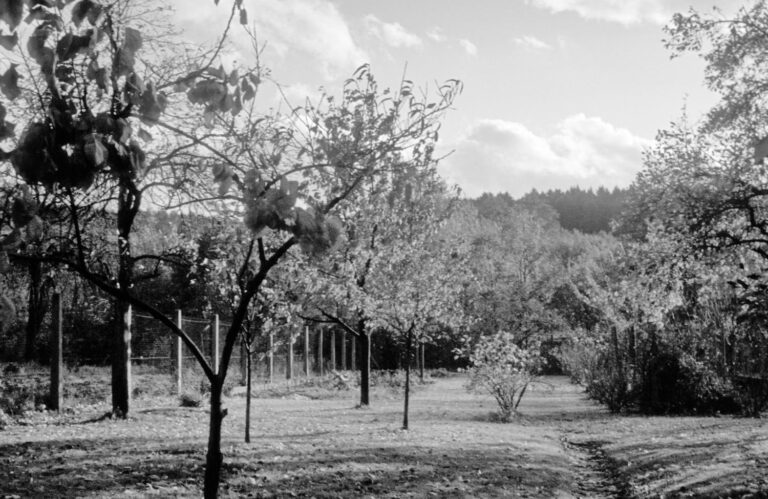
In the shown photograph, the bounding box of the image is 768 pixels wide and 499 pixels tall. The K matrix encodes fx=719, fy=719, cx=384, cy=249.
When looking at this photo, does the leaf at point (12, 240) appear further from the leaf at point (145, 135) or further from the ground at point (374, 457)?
the ground at point (374, 457)

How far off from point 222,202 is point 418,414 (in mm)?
11530

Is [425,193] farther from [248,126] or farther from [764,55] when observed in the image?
[248,126]

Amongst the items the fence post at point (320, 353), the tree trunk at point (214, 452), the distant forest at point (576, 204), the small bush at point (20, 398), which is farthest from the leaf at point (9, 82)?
the distant forest at point (576, 204)

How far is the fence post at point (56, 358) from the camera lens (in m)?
13.9

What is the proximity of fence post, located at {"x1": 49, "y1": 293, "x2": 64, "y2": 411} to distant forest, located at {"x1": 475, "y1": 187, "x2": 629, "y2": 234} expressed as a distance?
12114 centimetres

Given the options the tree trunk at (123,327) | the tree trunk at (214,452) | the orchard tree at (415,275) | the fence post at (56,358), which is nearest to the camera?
the tree trunk at (214,452)

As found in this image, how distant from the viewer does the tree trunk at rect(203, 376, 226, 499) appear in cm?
538

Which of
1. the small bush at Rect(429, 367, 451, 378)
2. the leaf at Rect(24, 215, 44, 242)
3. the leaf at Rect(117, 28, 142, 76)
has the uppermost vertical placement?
the leaf at Rect(117, 28, 142, 76)

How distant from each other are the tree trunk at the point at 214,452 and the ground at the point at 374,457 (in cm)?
266

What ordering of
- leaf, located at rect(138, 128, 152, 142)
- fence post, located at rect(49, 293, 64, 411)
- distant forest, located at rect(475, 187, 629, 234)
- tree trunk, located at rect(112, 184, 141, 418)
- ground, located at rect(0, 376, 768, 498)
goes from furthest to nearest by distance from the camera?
distant forest, located at rect(475, 187, 629, 234)
fence post, located at rect(49, 293, 64, 411)
tree trunk, located at rect(112, 184, 141, 418)
ground, located at rect(0, 376, 768, 498)
leaf, located at rect(138, 128, 152, 142)

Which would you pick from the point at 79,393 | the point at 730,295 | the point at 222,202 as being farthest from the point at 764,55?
the point at 79,393

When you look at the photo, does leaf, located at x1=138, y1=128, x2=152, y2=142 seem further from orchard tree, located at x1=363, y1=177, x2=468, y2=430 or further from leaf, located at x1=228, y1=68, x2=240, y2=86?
orchard tree, located at x1=363, y1=177, x2=468, y2=430

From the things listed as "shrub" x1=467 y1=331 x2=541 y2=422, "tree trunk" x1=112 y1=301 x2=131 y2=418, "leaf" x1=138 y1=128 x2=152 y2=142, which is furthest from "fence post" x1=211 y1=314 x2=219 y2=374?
"leaf" x1=138 y1=128 x2=152 y2=142

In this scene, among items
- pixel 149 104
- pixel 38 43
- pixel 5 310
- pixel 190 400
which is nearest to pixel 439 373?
pixel 190 400
